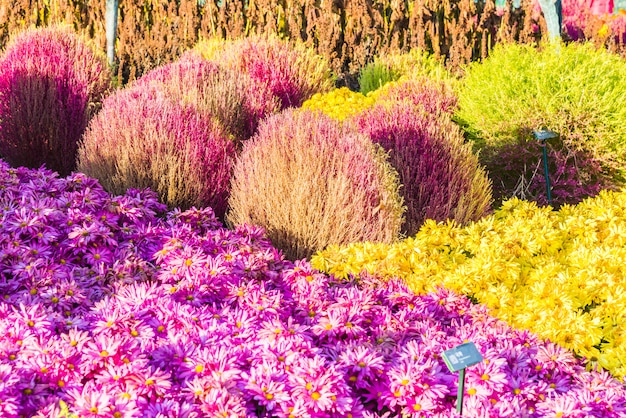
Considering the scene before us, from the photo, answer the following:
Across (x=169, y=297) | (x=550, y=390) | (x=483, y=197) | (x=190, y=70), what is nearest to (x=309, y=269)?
(x=169, y=297)

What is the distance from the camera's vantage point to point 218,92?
5527mm

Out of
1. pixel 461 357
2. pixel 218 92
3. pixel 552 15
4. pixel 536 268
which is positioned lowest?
pixel 536 268

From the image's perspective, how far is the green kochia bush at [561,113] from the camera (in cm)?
543

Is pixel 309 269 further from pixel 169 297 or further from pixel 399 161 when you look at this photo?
pixel 399 161

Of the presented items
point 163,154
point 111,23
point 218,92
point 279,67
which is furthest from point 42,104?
point 111,23

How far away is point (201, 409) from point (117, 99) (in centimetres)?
348

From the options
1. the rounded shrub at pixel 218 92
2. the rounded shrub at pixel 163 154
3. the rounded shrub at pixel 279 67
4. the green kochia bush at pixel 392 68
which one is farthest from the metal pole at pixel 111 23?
the rounded shrub at pixel 163 154

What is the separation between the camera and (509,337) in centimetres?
275

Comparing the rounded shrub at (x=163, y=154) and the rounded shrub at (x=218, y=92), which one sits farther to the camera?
the rounded shrub at (x=218, y=92)

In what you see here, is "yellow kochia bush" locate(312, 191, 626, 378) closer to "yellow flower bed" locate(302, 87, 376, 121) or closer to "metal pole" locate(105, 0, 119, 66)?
"yellow flower bed" locate(302, 87, 376, 121)

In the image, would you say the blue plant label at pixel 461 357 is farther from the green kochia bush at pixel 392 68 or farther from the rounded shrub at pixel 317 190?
the green kochia bush at pixel 392 68

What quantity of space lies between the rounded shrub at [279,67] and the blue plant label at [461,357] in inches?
197

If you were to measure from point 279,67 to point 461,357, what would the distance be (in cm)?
541

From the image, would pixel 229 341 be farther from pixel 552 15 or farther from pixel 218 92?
pixel 552 15
